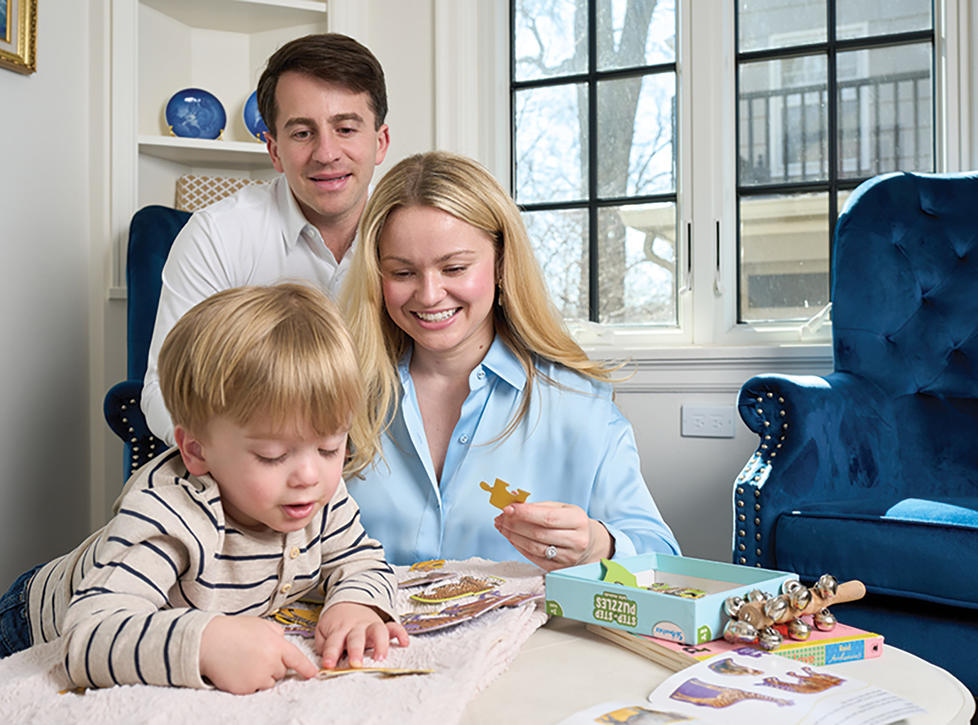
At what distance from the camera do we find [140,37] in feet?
9.78

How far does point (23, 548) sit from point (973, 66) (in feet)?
10.7

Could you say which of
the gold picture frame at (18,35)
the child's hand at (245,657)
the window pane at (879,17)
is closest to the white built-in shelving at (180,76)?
the gold picture frame at (18,35)

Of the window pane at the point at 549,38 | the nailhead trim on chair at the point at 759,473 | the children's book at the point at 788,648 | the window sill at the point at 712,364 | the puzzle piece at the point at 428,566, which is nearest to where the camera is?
the children's book at the point at 788,648

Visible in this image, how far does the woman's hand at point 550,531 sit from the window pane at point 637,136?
2186 millimetres

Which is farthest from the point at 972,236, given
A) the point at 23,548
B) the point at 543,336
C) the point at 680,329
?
the point at 23,548

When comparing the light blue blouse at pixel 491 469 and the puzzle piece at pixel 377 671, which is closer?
the puzzle piece at pixel 377 671

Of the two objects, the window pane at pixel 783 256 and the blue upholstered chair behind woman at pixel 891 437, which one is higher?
the window pane at pixel 783 256

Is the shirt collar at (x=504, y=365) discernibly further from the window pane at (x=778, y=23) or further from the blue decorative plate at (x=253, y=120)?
the window pane at (x=778, y=23)

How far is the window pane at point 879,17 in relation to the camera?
9.34ft

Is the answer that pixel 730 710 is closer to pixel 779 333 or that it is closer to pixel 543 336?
pixel 543 336

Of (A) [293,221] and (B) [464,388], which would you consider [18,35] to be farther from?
(B) [464,388]

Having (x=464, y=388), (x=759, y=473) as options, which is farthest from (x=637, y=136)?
(x=464, y=388)

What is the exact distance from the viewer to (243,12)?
10.1ft

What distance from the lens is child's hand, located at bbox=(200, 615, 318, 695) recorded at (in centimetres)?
78
